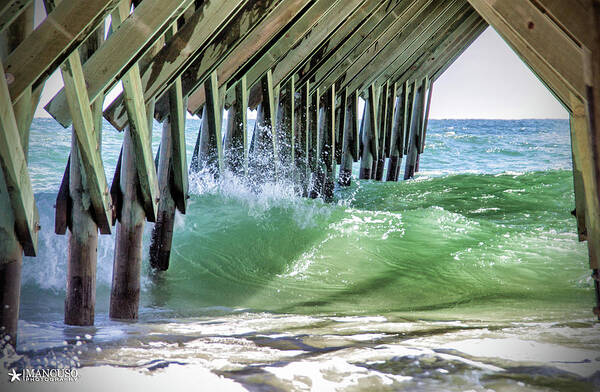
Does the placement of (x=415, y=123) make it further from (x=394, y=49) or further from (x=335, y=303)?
(x=335, y=303)

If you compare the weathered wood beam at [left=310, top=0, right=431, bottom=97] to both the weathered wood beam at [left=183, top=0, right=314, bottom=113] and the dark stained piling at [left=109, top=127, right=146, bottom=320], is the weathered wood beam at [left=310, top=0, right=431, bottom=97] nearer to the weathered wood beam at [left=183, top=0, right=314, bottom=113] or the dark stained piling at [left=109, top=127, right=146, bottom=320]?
the weathered wood beam at [left=183, top=0, right=314, bottom=113]

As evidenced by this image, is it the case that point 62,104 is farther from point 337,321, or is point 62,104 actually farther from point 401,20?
point 401,20

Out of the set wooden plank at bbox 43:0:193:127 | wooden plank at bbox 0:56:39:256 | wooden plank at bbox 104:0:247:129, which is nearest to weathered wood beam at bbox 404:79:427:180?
wooden plank at bbox 104:0:247:129

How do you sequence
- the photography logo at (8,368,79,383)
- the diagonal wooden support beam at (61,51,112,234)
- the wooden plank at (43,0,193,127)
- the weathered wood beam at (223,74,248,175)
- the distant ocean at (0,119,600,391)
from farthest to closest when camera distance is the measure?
the weathered wood beam at (223,74,248,175) < the wooden plank at (43,0,193,127) < the diagonal wooden support beam at (61,51,112,234) < the distant ocean at (0,119,600,391) < the photography logo at (8,368,79,383)

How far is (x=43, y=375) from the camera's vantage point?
2.28 m

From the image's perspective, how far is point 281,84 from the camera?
7.11m

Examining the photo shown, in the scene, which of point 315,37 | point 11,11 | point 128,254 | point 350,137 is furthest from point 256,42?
point 350,137

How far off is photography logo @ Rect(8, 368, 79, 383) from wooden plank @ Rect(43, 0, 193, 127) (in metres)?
1.25

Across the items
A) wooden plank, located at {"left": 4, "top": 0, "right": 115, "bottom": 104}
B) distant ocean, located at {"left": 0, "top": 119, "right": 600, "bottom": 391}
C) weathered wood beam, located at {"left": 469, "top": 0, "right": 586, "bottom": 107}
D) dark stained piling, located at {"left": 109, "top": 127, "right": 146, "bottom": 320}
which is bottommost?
distant ocean, located at {"left": 0, "top": 119, "right": 600, "bottom": 391}

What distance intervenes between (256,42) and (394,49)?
4.86 m

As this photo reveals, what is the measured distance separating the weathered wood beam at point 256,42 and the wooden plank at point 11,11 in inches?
91.8

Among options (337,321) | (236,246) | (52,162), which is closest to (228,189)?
(236,246)

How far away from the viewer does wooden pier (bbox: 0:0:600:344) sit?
2220mm

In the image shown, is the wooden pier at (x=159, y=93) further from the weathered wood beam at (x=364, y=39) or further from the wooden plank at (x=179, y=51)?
the weathered wood beam at (x=364, y=39)
